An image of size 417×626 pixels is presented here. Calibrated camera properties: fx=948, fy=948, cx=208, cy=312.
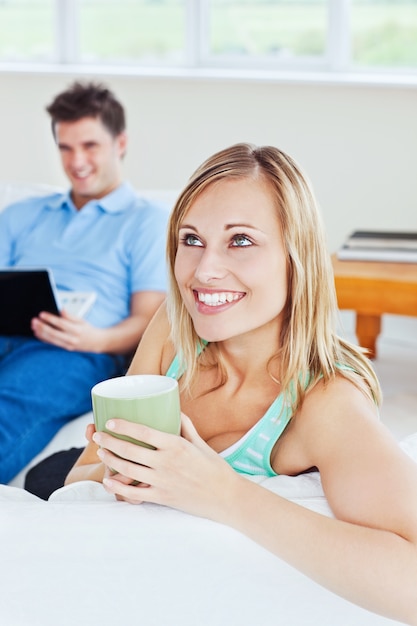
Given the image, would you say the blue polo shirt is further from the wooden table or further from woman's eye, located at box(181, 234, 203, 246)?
woman's eye, located at box(181, 234, 203, 246)

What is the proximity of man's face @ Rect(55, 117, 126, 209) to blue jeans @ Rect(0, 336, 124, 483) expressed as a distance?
1.77 feet

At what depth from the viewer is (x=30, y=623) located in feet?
3.23

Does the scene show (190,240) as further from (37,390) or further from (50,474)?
(37,390)

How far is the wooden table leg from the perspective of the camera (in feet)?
10.8

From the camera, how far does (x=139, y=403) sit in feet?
3.21

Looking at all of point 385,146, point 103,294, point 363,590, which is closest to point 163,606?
point 363,590

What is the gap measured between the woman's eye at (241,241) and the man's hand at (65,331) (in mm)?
1166

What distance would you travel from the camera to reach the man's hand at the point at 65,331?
7.48ft

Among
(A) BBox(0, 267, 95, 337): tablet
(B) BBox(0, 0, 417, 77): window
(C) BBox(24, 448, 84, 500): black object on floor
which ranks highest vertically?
(B) BBox(0, 0, 417, 77): window

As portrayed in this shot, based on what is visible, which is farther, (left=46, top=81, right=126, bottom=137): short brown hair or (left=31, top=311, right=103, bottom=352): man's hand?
(left=46, top=81, right=126, bottom=137): short brown hair

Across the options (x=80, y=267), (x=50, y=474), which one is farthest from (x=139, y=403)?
(x=80, y=267)

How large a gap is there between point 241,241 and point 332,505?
348mm

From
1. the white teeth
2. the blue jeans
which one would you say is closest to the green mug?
the white teeth

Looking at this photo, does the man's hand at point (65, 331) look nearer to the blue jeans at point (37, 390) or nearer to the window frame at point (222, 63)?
the blue jeans at point (37, 390)
